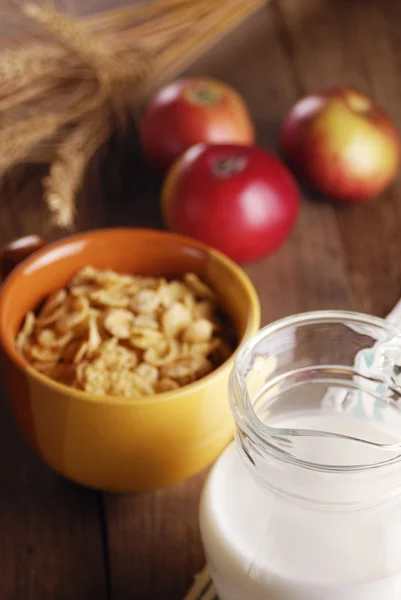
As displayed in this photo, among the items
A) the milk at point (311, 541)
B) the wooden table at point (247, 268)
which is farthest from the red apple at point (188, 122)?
the milk at point (311, 541)

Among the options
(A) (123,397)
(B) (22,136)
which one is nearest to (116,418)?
(A) (123,397)

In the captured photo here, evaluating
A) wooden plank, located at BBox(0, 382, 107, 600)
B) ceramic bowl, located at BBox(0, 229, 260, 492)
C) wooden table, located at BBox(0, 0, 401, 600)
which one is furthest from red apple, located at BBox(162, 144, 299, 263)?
wooden plank, located at BBox(0, 382, 107, 600)

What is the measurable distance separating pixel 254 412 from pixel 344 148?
47 centimetres

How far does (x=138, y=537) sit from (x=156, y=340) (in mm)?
128

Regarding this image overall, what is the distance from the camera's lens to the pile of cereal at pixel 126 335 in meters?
0.53

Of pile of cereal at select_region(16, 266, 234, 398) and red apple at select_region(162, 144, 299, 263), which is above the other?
pile of cereal at select_region(16, 266, 234, 398)

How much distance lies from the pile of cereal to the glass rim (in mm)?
110

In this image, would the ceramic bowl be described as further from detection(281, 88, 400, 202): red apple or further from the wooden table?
detection(281, 88, 400, 202): red apple

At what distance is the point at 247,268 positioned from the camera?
75 cm

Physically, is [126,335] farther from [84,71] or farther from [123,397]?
[84,71]

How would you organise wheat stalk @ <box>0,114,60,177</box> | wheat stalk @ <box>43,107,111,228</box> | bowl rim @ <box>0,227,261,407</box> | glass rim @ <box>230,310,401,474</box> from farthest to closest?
wheat stalk @ <box>0,114,60,177</box>
wheat stalk @ <box>43,107,111,228</box>
bowl rim @ <box>0,227,261,407</box>
glass rim @ <box>230,310,401,474</box>

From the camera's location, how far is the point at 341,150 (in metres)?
0.81

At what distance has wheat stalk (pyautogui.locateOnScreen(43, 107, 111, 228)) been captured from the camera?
67 cm

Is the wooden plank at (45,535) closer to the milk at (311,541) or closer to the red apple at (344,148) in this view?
the milk at (311,541)
